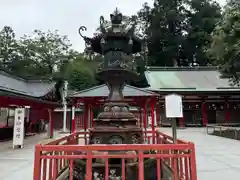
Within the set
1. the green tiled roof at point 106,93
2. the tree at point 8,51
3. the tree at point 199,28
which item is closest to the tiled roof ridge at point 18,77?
the green tiled roof at point 106,93

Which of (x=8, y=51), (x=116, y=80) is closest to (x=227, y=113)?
(x=116, y=80)

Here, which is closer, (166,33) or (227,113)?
(227,113)

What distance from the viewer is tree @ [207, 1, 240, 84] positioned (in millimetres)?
11383

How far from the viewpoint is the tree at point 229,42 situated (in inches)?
448

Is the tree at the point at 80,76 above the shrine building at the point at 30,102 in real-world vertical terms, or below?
above

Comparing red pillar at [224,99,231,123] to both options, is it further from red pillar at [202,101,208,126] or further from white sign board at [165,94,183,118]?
white sign board at [165,94,183,118]

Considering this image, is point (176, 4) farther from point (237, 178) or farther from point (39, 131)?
point (237, 178)

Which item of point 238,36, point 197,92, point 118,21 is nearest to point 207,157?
point 118,21

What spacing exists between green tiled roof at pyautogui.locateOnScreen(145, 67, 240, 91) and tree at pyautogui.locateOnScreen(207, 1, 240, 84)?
20.7 feet

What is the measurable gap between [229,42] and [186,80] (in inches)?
440

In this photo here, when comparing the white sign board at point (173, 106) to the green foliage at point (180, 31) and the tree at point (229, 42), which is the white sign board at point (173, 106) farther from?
the green foliage at point (180, 31)

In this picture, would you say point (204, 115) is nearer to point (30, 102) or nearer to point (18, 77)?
point (30, 102)

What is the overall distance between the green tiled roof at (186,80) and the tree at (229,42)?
632cm

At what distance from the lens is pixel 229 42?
12078mm
